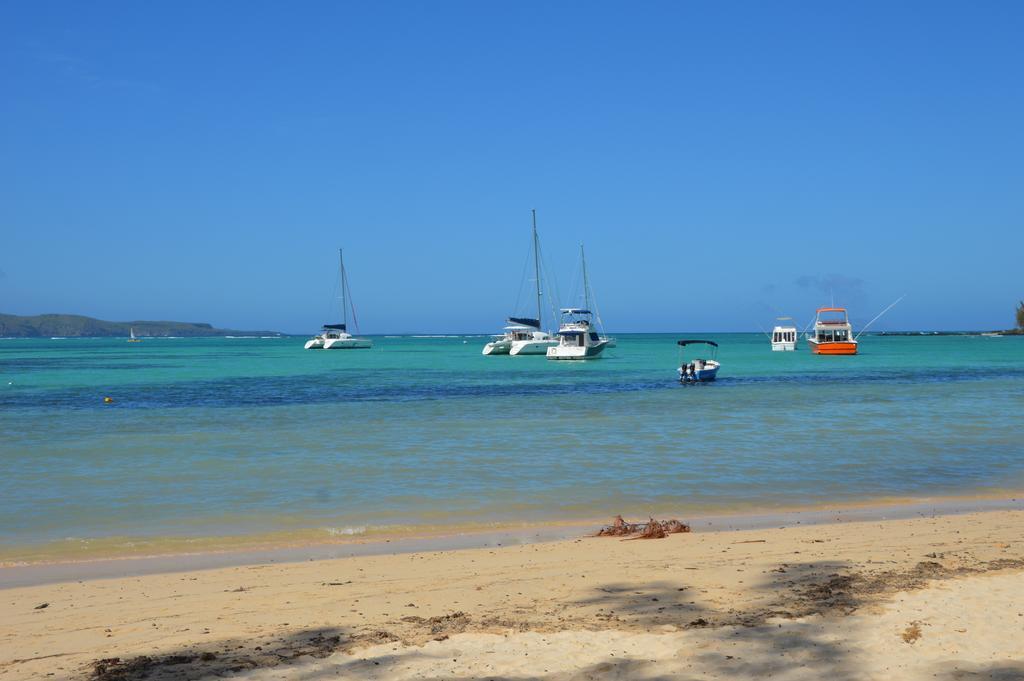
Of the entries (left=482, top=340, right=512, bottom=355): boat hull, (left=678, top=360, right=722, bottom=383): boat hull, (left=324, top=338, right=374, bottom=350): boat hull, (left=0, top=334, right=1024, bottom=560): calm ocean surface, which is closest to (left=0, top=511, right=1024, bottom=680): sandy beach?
(left=0, top=334, right=1024, bottom=560): calm ocean surface

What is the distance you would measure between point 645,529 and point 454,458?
8088 millimetres

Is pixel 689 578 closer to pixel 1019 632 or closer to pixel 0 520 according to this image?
pixel 1019 632

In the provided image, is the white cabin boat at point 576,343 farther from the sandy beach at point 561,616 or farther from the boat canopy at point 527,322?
the sandy beach at point 561,616

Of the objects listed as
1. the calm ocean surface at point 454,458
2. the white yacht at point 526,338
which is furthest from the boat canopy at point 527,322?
the calm ocean surface at point 454,458

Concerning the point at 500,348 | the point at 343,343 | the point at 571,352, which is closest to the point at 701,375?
the point at 571,352

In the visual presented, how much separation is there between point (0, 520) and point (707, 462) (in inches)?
485

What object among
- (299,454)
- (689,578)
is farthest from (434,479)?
(689,578)

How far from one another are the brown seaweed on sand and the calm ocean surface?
4.59 feet

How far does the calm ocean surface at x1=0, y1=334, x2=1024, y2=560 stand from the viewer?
12.8 metres

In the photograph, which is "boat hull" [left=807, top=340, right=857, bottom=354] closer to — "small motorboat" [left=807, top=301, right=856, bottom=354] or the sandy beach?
"small motorboat" [left=807, top=301, right=856, bottom=354]

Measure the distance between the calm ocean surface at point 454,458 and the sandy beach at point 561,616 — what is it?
2.94 meters

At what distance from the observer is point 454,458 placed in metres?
18.5

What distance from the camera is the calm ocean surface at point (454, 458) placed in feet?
42.1

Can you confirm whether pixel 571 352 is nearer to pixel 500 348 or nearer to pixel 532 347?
pixel 532 347
